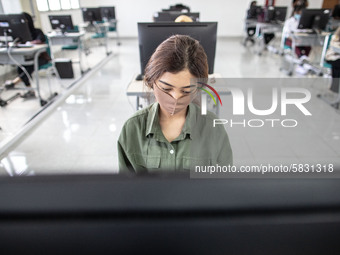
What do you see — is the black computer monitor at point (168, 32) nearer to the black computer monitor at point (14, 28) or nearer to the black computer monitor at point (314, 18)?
the black computer monitor at point (14, 28)

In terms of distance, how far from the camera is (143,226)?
0.75 feet

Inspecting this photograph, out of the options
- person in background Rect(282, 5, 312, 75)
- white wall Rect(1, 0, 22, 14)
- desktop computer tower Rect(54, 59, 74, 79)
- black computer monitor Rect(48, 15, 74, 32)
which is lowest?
desktop computer tower Rect(54, 59, 74, 79)

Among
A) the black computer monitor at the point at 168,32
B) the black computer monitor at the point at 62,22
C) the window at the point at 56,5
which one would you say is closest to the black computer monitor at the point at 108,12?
the window at the point at 56,5

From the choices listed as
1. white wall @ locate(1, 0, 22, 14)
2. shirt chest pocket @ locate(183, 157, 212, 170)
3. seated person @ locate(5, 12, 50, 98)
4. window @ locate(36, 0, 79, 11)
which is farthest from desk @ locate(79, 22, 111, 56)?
shirt chest pocket @ locate(183, 157, 212, 170)

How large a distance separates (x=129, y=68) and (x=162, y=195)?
5.58 m

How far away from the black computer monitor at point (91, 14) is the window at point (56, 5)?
998 mm

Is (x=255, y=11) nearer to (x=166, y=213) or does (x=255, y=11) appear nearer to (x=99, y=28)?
(x=99, y=28)

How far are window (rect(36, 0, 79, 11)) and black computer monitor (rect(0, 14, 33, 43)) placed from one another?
12.1ft

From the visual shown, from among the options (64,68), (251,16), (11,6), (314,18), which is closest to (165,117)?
(64,68)

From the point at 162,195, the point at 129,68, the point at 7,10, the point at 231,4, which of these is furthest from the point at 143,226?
the point at 231,4

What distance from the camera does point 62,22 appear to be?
503cm

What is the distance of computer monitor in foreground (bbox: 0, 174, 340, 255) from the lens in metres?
0.22

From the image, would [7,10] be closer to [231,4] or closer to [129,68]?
[129,68]

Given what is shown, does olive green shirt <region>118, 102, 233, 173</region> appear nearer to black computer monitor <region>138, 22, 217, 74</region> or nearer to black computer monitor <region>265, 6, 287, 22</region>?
black computer monitor <region>138, 22, 217, 74</region>
